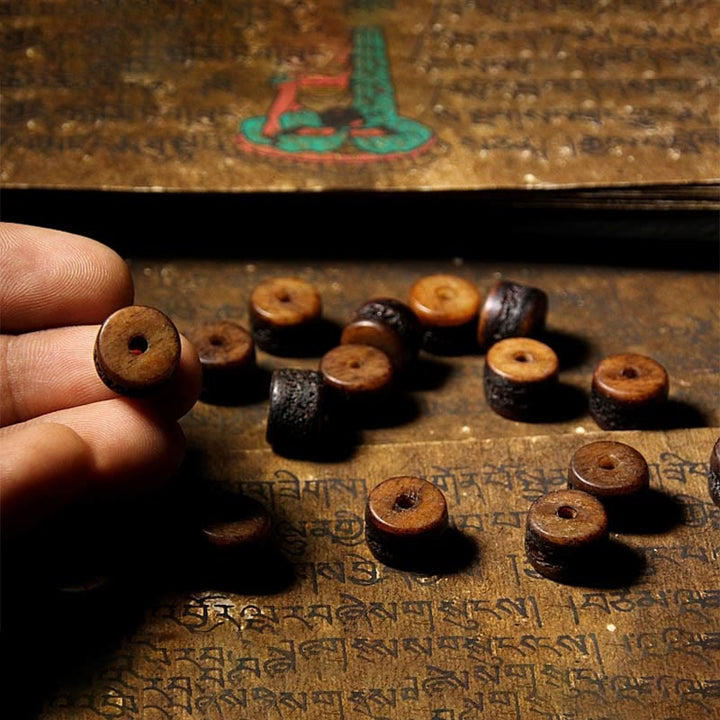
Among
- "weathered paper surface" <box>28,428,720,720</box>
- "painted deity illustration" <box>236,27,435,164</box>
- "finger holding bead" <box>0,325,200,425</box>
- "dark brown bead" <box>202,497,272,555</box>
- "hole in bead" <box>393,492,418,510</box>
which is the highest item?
"painted deity illustration" <box>236,27,435,164</box>

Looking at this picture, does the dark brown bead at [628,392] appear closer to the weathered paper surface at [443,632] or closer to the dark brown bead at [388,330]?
the weathered paper surface at [443,632]

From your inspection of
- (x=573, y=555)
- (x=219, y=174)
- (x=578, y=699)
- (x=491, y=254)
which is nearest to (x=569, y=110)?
(x=491, y=254)

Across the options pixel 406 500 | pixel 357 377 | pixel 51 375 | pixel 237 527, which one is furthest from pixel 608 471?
pixel 51 375

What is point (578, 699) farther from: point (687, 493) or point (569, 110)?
point (569, 110)

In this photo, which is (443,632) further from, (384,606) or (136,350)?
(136,350)

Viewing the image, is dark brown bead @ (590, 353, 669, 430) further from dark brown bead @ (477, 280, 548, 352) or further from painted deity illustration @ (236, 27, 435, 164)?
painted deity illustration @ (236, 27, 435, 164)

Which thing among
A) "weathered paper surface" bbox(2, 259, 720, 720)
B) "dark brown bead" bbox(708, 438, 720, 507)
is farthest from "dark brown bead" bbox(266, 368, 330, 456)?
"dark brown bead" bbox(708, 438, 720, 507)
